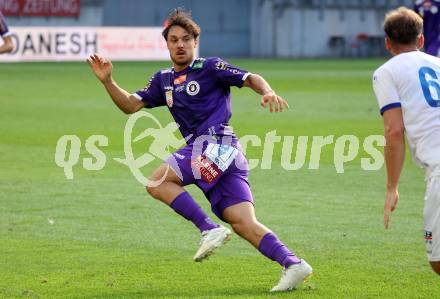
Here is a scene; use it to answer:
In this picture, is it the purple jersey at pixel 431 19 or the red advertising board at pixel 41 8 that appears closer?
the purple jersey at pixel 431 19

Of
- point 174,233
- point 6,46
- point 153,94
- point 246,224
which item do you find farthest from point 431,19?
point 246,224

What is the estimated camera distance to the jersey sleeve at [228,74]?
28.2ft

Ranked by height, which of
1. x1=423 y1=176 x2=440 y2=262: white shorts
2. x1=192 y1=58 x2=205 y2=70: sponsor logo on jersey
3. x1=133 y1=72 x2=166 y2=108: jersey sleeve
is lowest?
x1=423 y1=176 x2=440 y2=262: white shorts

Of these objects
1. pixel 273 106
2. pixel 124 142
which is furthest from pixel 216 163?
pixel 124 142

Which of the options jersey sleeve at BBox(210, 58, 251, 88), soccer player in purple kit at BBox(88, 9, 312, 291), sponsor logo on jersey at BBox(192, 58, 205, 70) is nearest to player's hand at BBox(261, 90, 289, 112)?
soccer player in purple kit at BBox(88, 9, 312, 291)

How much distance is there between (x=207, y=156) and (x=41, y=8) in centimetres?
4970

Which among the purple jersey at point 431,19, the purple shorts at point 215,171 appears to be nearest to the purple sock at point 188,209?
the purple shorts at point 215,171

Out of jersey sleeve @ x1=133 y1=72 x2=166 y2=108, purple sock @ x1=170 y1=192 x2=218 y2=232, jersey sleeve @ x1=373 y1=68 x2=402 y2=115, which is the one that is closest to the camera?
jersey sleeve @ x1=373 y1=68 x2=402 y2=115

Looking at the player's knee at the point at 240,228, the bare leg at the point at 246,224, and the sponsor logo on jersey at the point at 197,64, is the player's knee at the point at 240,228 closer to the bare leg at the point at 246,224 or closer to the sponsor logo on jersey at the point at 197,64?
the bare leg at the point at 246,224

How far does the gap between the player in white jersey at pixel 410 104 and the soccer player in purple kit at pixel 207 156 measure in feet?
4.62

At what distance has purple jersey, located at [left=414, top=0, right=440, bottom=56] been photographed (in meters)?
21.9

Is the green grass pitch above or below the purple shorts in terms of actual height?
below

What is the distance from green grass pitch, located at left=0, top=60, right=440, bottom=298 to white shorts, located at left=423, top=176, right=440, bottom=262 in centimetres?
133

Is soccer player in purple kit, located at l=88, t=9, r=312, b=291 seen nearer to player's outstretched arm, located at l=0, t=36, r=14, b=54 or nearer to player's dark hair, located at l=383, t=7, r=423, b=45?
player's dark hair, located at l=383, t=7, r=423, b=45
